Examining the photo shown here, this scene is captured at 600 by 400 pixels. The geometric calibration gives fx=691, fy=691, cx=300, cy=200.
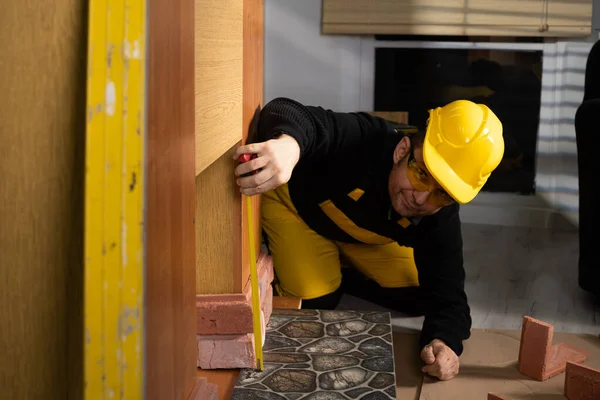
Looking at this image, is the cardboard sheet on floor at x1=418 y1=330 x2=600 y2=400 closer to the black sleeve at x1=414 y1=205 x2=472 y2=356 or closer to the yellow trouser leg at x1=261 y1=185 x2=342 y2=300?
the black sleeve at x1=414 y1=205 x2=472 y2=356

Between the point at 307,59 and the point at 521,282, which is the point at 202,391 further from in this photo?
the point at 307,59

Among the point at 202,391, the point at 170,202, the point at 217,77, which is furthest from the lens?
the point at 217,77

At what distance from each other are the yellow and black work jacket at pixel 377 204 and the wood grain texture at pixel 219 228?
0.39 m

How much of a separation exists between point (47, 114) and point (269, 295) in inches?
49.0

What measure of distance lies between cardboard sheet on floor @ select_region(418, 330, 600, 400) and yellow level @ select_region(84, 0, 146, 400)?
1189mm

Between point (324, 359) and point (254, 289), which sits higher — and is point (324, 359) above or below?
below

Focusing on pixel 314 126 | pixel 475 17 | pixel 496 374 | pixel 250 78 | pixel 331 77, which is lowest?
pixel 496 374

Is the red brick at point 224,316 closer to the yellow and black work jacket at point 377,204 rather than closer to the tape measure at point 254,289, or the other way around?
the tape measure at point 254,289

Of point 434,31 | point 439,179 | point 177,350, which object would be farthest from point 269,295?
point 434,31

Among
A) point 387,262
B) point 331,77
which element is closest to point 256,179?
point 387,262

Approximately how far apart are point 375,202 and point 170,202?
131 cm

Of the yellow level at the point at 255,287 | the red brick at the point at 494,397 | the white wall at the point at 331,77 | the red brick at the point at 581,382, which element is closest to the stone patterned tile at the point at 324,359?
the yellow level at the point at 255,287

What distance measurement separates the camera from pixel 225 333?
1.57 m

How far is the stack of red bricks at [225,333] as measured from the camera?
1.55 meters
